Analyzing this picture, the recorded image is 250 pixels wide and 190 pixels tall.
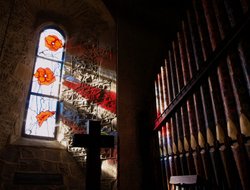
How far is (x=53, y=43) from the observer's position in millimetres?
4801

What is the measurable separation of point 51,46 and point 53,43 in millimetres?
93

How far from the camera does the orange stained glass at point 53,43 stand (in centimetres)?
474

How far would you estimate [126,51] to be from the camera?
4.28 m

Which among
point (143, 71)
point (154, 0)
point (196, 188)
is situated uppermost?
point (154, 0)

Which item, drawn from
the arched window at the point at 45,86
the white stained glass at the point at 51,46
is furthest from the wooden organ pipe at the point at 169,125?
the white stained glass at the point at 51,46

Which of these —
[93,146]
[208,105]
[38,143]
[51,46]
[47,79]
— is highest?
[51,46]

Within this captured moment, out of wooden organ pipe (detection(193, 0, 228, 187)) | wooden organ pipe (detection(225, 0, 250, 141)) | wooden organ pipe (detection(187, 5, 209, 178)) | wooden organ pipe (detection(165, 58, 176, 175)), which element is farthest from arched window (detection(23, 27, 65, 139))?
wooden organ pipe (detection(225, 0, 250, 141))

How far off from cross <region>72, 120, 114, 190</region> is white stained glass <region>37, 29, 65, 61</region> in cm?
273

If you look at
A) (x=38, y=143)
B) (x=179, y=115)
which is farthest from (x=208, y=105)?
(x=38, y=143)

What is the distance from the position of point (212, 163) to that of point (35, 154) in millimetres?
2640

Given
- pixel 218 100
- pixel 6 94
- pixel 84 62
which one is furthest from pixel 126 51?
pixel 218 100

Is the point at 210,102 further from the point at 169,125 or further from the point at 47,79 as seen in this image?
the point at 47,79

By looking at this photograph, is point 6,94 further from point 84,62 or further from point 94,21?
point 94,21

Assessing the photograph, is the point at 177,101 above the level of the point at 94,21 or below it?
below
